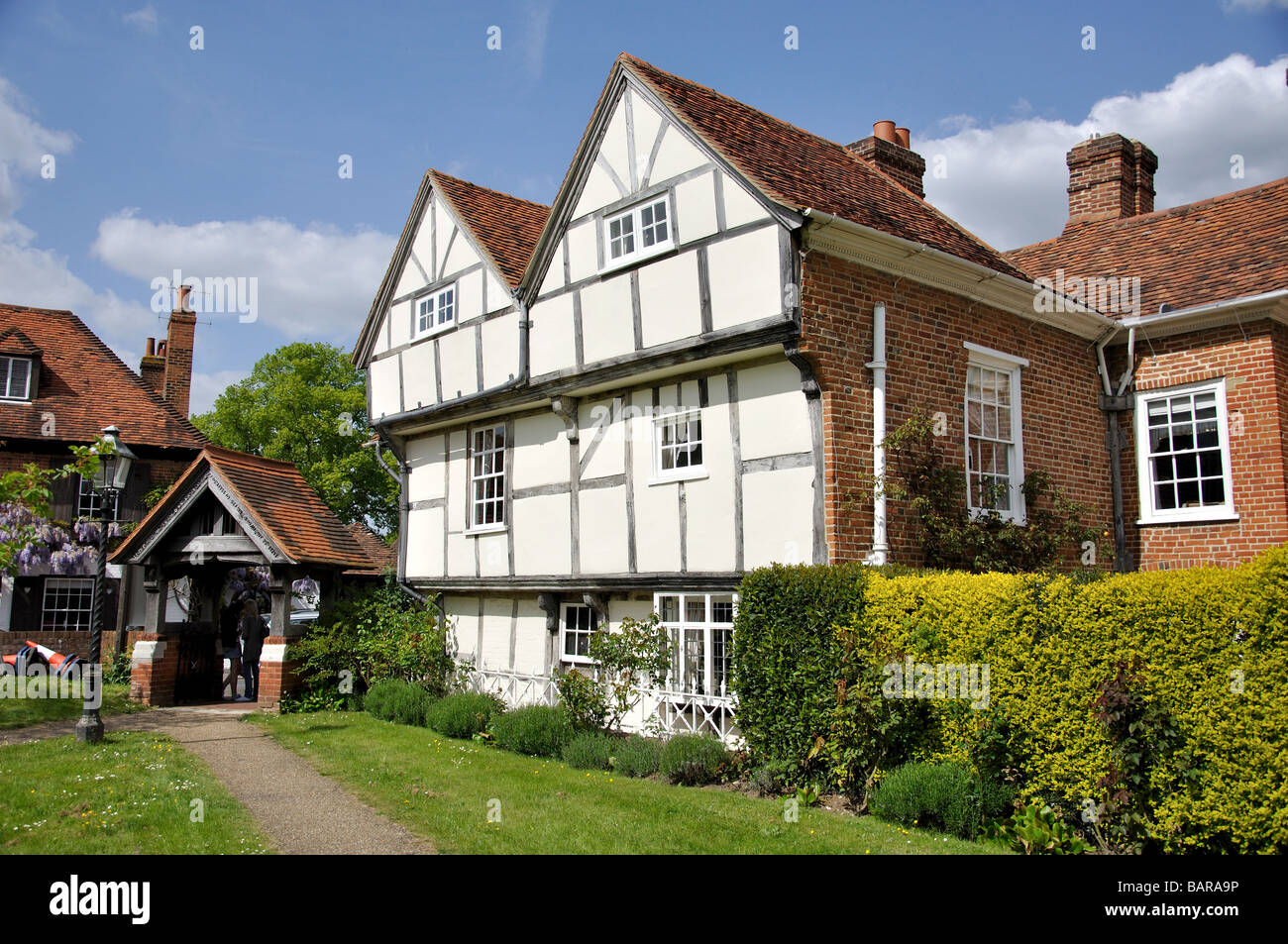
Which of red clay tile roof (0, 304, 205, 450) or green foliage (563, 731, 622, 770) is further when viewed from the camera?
red clay tile roof (0, 304, 205, 450)

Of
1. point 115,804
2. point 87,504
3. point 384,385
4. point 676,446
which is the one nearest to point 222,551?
point 384,385

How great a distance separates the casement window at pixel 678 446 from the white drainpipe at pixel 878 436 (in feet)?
7.62

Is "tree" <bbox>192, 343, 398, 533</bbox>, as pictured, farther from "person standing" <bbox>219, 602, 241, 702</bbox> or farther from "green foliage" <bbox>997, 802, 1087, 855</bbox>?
"green foliage" <bbox>997, 802, 1087, 855</bbox>

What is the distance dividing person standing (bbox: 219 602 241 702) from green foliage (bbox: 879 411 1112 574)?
44.6 ft

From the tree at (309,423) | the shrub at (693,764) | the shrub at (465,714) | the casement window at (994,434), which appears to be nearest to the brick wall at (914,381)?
the casement window at (994,434)

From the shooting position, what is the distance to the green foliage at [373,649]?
1681cm

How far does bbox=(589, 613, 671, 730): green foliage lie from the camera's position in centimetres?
1247

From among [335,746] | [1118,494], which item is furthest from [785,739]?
[1118,494]

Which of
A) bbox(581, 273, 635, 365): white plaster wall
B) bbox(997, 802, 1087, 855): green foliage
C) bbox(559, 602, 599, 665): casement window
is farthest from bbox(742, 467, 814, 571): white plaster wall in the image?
bbox(559, 602, 599, 665): casement window

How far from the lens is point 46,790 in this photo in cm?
980

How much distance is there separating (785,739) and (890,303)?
223 inches

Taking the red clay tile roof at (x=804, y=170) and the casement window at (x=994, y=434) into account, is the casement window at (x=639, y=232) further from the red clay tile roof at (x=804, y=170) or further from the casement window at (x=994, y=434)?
the casement window at (x=994, y=434)
